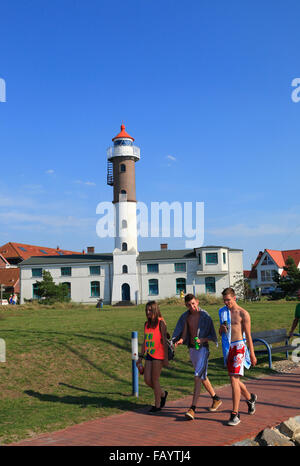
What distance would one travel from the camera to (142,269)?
53.1 m

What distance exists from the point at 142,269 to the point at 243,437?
157ft

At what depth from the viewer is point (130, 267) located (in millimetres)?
52750

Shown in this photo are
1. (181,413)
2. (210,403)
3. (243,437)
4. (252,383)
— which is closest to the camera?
(243,437)

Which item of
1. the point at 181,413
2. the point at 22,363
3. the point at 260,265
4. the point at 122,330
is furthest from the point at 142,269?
the point at 181,413

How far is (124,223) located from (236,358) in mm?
46930

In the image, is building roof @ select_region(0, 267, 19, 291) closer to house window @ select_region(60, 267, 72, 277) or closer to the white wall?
the white wall

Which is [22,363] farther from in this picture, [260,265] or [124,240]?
[260,265]

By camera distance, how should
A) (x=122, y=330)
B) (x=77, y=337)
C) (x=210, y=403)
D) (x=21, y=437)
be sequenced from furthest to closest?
1. (x=122, y=330)
2. (x=77, y=337)
3. (x=210, y=403)
4. (x=21, y=437)

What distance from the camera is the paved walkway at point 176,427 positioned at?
5.40 m

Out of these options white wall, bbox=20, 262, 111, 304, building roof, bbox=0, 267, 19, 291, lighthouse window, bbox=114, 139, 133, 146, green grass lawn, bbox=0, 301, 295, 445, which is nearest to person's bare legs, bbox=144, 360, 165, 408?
green grass lawn, bbox=0, 301, 295, 445

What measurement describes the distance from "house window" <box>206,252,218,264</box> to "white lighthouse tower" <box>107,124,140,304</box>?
804cm

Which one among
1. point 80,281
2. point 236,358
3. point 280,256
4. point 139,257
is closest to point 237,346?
point 236,358

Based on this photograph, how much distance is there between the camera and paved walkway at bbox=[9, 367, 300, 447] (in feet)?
17.7

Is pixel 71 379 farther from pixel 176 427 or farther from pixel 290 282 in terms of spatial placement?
pixel 290 282
